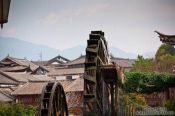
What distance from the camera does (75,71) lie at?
63406 mm

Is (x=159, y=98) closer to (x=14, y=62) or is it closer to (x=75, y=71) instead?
(x=75, y=71)

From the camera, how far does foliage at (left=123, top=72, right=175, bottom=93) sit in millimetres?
33531

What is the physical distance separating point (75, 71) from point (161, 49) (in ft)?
49.5

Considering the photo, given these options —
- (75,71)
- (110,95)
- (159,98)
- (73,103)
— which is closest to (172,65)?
(159,98)

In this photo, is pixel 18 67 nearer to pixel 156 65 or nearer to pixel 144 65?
pixel 144 65

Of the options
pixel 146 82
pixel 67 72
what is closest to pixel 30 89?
pixel 146 82

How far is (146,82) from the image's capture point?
→ 34406 mm

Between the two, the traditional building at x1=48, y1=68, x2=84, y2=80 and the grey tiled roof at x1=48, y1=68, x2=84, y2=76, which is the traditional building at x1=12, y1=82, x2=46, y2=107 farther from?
the grey tiled roof at x1=48, y1=68, x2=84, y2=76

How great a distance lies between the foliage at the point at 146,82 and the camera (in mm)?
33531

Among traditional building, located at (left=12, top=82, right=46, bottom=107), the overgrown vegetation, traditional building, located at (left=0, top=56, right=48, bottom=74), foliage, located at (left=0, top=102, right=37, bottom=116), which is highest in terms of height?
traditional building, located at (left=0, top=56, right=48, bottom=74)

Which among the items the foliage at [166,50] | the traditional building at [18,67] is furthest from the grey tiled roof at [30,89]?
the foliage at [166,50]

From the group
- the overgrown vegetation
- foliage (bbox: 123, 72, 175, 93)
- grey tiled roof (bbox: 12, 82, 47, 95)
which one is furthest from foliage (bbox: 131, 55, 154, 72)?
grey tiled roof (bbox: 12, 82, 47, 95)

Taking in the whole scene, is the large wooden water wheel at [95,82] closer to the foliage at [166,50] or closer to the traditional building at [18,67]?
the foliage at [166,50]

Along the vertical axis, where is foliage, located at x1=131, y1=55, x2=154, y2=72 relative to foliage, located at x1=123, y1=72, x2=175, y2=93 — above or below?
above
